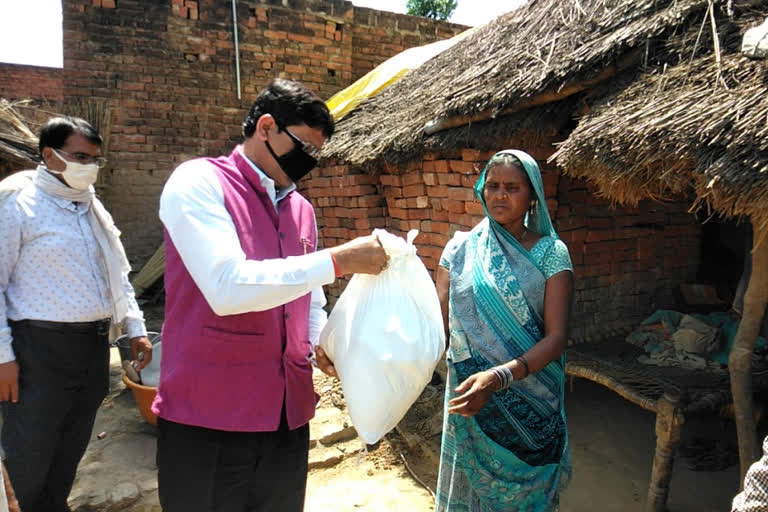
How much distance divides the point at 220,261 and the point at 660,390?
8.43ft

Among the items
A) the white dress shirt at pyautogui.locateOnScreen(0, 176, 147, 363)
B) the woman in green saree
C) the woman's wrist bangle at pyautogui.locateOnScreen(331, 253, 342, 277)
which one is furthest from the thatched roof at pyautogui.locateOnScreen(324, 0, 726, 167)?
the white dress shirt at pyautogui.locateOnScreen(0, 176, 147, 363)

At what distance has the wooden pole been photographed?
2.54 m

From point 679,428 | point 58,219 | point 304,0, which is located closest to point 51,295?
point 58,219

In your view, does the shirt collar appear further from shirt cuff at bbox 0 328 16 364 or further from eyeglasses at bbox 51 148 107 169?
shirt cuff at bbox 0 328 16 364

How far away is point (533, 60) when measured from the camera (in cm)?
331

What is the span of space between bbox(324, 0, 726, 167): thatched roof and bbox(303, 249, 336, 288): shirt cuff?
83.2 inches

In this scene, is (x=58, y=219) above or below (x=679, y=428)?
above

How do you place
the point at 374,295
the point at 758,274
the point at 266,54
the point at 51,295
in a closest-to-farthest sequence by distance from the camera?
the point at 374,295, the point at 51,295, the point at 758,274, the point at 266,54

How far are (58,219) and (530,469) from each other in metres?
2.32

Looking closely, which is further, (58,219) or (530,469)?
(58,219)

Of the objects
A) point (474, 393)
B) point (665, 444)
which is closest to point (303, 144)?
point (474, 393)

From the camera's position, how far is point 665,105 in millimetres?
2422

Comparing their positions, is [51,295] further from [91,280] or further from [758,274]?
[758,274]

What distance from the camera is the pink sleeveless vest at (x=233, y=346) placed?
4.81 ft
